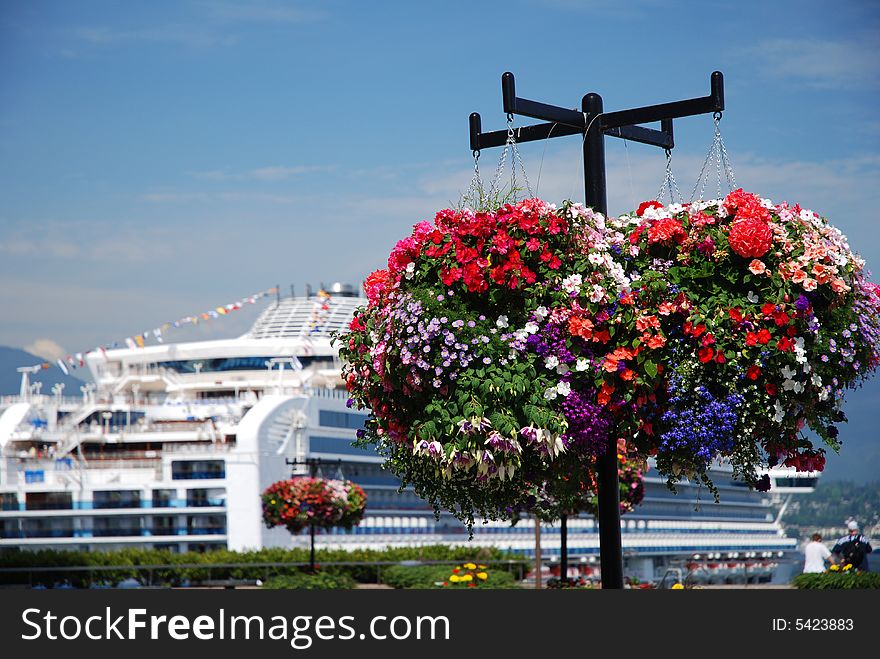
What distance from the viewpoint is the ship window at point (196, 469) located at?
1852 inches

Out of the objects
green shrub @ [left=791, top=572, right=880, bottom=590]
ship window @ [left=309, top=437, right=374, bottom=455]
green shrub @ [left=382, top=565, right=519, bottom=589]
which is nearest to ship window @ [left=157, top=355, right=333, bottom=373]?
ship window @ [left=309, top=437, right=374, bottom=455]

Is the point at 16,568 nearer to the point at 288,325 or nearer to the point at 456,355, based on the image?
the point at 288,325

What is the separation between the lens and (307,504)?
113 ft

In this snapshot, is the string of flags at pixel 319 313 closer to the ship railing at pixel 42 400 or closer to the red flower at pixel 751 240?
the ship railing at pixel 42 400

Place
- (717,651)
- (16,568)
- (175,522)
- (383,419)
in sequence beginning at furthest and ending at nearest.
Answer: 1. (175,522)
2. (16,568)
3. (383,419)
4. (717,651)

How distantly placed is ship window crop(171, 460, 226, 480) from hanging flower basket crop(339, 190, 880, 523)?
37431 mm

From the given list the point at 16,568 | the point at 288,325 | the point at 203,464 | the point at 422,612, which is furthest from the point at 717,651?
the point at 288,325

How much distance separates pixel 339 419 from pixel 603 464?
138 feet

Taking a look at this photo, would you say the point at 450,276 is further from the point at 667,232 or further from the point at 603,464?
the point at 603,464

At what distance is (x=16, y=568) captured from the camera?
37906mm

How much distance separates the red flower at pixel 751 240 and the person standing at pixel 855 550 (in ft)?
31.1

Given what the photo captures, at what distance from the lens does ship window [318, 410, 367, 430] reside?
169ft

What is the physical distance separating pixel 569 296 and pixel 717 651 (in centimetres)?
274

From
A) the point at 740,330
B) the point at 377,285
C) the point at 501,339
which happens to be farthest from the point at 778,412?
the point at 377,285
